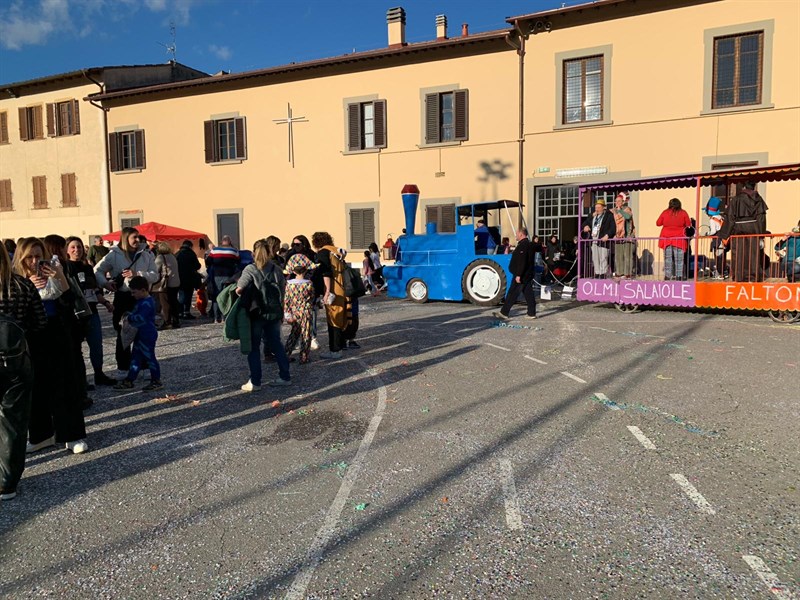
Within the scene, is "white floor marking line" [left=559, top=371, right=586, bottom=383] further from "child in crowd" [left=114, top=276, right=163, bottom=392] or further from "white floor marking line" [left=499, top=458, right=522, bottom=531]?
"child in crowd" [left=114, top=276, right=163, bottom=392]

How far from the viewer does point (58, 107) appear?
84.9ft

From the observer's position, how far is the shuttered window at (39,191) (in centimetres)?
2651

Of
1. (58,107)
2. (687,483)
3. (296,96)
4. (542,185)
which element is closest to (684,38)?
(542,185)

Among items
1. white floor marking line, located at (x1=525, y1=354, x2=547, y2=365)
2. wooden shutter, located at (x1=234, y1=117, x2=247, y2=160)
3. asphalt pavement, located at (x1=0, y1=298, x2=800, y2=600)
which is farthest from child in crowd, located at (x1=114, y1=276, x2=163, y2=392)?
wooden shutter, located at (x1=234, y1=117, x2=247, y2=160)

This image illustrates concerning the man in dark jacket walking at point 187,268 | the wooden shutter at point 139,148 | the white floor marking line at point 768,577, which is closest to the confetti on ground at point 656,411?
the white floor marking line at point 768,577

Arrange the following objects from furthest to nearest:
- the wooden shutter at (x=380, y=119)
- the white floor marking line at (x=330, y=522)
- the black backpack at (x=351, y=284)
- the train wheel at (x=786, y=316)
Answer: the wooden shutter at (x=380, y=119) → the train wheel at (x=786, y=316) → the black backpack at (x=351, y=284) → the white floor marking line at (x=330, y=522)

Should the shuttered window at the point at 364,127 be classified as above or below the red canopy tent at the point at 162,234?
above

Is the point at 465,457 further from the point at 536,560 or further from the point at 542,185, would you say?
the point at 542,185

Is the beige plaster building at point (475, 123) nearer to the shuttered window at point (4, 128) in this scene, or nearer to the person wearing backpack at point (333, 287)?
the shuttered window at point (4, 128)

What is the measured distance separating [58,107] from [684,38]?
24320 mm

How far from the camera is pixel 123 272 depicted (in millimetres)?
7668

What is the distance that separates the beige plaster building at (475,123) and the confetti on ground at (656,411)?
12704mm

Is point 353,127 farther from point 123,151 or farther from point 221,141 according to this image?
point 123,151

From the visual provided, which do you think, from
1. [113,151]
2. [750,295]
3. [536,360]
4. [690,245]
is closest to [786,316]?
[750,295]
